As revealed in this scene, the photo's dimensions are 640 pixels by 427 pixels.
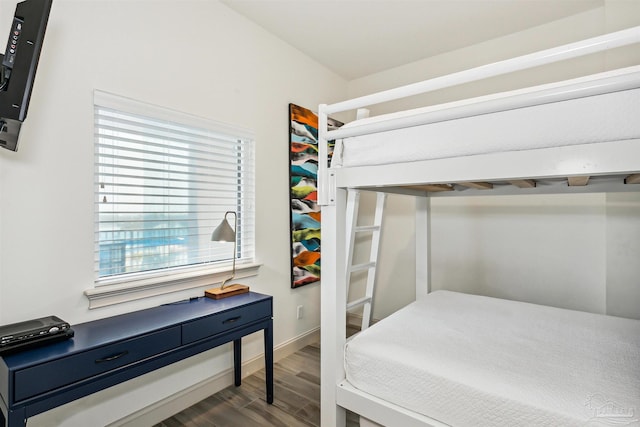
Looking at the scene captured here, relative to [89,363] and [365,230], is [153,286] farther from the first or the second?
[365,230]

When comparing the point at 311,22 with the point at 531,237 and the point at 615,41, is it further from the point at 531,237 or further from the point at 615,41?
the point at 531,237

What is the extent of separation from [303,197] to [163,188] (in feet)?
3.94

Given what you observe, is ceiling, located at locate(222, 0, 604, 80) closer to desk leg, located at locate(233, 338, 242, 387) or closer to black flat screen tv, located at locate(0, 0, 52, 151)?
black flat screen tv, located at locate(0, 0, 52, 151)

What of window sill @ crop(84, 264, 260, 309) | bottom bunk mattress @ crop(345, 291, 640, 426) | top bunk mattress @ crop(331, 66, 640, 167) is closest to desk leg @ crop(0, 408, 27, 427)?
window sill @ crop(84, 264, 260, 309)

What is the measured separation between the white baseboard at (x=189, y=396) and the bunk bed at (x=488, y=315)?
0.98 metres

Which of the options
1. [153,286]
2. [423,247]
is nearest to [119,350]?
[153,286]

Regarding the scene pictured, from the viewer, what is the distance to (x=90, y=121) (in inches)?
63.6

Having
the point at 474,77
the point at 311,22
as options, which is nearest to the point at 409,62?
the point at 311,22

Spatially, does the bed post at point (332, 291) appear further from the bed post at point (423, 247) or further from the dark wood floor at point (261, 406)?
the bed post at point (423, 247)

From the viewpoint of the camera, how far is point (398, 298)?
125 inches

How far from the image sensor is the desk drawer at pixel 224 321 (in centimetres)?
166

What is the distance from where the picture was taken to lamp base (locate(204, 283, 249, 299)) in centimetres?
201

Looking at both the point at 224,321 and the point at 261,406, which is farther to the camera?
the point at 261,406

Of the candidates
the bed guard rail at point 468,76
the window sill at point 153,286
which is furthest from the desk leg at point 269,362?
the bed guard rail at point 468,76
